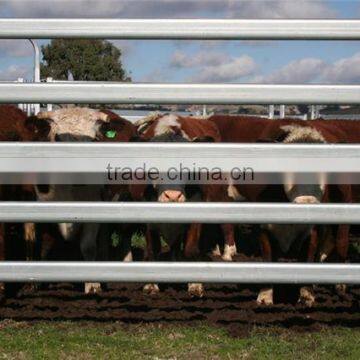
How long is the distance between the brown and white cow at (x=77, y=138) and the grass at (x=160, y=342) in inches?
60.3

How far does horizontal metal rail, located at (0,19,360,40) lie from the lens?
398cm

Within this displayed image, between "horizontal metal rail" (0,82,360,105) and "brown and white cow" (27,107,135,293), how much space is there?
2.34 m

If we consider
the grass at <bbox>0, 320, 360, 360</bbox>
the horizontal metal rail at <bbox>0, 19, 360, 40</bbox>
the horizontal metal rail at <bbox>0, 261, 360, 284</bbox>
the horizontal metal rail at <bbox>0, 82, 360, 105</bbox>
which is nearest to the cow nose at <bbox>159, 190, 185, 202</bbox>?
the grass at <bbox>0, 320, 360, 360</bbox>

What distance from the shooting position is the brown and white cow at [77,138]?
21.5 feet

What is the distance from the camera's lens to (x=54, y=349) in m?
4.10

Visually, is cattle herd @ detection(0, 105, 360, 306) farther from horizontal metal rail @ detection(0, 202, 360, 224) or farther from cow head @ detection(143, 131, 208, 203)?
horizontal metal rail @ detection(0, 202, 360, 224)

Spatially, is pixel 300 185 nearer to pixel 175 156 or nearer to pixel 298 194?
pixel 298 194

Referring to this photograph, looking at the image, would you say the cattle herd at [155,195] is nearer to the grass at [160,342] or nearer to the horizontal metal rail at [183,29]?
the grass at [160,342]

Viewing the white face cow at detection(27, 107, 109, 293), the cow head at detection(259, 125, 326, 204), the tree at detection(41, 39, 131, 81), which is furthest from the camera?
the tree at detection(41, 39, 131, 81)

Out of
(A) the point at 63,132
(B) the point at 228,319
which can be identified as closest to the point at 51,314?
(B) the point at 228,319

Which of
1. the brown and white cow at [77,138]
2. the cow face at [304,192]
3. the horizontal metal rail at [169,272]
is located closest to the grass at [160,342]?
the horizontal metal rail at [169,272]

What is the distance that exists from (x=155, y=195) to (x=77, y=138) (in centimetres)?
89

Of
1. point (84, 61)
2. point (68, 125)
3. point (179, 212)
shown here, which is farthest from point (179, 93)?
point (84, 61)

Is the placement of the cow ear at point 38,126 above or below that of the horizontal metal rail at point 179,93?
below
